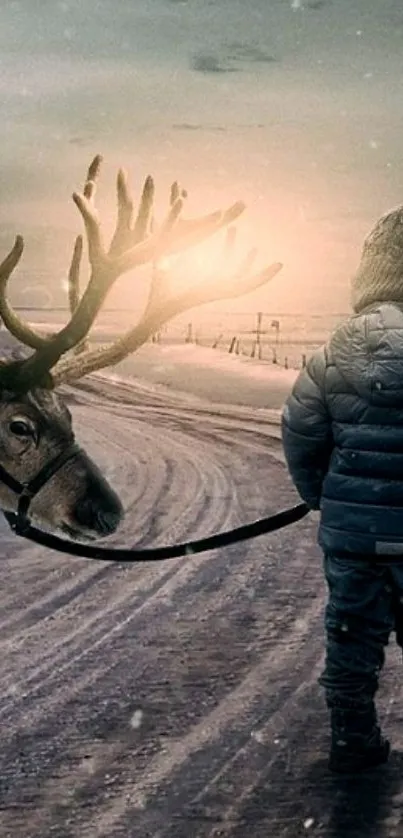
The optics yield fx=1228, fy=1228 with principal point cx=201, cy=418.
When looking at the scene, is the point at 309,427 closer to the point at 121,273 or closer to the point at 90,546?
the point at 90,546

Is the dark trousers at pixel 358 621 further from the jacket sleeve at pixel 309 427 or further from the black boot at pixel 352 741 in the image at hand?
the jacket sleeve at pixel 309 427

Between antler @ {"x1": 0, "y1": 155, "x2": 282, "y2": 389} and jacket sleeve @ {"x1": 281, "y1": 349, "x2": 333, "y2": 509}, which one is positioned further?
antler @ {"x1": 0, "y1": 155, "x2": 282, "y2": 389}

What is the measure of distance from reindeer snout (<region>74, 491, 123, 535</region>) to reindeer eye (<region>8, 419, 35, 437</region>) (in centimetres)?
32

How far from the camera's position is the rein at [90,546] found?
412 centimetres

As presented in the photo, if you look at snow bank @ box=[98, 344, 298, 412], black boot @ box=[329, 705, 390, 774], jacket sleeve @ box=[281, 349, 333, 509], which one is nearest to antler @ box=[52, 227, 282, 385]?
jacket sleeve @ box=[281, 349, 333, 509]

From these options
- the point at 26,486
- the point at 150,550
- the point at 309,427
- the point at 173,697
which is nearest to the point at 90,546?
the point at 150,550

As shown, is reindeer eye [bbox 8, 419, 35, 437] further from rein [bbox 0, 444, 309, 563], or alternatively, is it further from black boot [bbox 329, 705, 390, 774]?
black boot [bbox 329, 705, 390, 774]

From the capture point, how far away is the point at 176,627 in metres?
5.99

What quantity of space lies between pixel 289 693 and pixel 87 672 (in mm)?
882

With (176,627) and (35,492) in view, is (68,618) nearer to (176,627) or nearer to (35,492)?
(176,627)

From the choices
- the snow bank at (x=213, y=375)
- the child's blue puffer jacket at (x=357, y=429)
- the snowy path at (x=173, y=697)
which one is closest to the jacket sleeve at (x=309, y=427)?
the child's blue puffer jacket at (x=357, y=429)

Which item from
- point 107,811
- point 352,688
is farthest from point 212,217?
point 107,811

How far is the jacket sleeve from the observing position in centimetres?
415

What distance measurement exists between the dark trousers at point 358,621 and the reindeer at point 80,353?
866 mm
